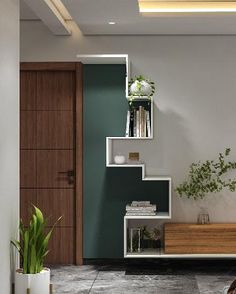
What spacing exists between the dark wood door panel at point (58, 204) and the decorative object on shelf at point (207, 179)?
1.08 m

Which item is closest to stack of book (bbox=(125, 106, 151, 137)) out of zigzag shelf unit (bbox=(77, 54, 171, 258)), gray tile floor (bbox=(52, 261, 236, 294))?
zigzag shelf unit (bbox=(77, 54, 171, 258))

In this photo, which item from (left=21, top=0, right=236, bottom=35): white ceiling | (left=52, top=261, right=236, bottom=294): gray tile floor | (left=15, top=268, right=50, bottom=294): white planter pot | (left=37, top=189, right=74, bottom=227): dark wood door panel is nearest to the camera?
(left=15, top=268, right=50, bottom=294): white planter pot

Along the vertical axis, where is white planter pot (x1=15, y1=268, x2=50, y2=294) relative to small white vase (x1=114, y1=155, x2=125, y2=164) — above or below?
below

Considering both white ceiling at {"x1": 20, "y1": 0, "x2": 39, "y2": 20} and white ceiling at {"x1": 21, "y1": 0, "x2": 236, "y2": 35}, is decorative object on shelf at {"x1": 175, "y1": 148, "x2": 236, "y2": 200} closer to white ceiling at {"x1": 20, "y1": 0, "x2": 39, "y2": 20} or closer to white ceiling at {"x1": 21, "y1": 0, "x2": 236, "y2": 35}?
white ceiling at {"x1": 21, "y1": 0, "x2": 236, "y2": 35}

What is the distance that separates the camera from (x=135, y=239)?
20.3 ft

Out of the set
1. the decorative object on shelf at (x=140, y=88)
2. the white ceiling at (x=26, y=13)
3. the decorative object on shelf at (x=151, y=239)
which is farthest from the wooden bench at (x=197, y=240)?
the white ceiling at (x=26, y=13)

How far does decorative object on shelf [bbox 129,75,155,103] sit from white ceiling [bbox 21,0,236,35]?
0.49 metres

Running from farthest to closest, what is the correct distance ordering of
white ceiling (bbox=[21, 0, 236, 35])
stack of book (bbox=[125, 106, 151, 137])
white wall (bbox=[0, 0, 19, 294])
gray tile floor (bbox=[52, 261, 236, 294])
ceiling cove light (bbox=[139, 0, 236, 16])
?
stack of book (bbox=[125, 106, 151, 137]) < ceiling cove light (bbox=[139, 0, 236, 16]) < gray tile floor (bbox=[52, 261, 236, 294]) < white ceiling (bbox=[21, 0, 236, 35]) < white wall (bbox=[0, 0, 19, 294])

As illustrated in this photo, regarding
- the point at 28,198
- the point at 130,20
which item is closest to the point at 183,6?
the point at 130,20

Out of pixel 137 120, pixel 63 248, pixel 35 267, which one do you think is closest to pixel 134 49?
pixel 137 120

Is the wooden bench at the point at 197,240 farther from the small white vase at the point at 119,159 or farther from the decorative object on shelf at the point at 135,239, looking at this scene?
the small white vase at the point at 119,159

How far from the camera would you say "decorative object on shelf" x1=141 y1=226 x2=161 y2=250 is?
627 cm

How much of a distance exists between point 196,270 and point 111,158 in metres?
1.34

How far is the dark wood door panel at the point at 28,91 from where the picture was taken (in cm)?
645
